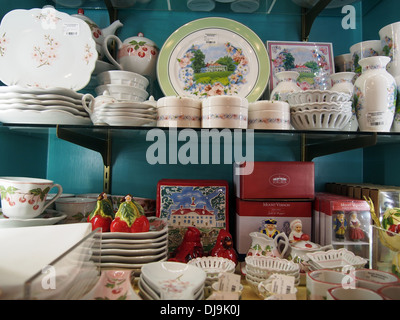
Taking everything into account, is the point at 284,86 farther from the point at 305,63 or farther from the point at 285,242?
the point at 285,242

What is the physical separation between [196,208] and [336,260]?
41 cm

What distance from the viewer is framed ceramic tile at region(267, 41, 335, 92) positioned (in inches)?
41.2

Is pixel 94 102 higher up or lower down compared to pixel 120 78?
lower down

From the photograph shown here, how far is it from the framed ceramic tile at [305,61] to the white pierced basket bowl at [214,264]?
2.06ft

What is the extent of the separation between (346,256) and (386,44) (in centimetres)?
65

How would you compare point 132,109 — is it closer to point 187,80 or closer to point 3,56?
point 187,80

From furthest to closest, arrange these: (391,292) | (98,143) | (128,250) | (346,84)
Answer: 1. (98,143)
2. (346,84)
3. (128,250)
4. (391,292)

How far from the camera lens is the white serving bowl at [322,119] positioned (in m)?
0.76

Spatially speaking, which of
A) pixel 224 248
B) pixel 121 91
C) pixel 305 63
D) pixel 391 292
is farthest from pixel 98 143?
pixel 391 292

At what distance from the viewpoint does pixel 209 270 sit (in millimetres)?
702

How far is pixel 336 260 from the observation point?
2.46 ft

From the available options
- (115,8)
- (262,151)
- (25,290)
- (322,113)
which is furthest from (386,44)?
(25,290)

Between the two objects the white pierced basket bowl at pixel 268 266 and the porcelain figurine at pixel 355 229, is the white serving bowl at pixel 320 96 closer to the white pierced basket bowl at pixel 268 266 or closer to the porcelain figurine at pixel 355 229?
the porcelain figurine at pixel 355 229

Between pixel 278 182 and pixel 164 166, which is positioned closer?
pixel 278 182
